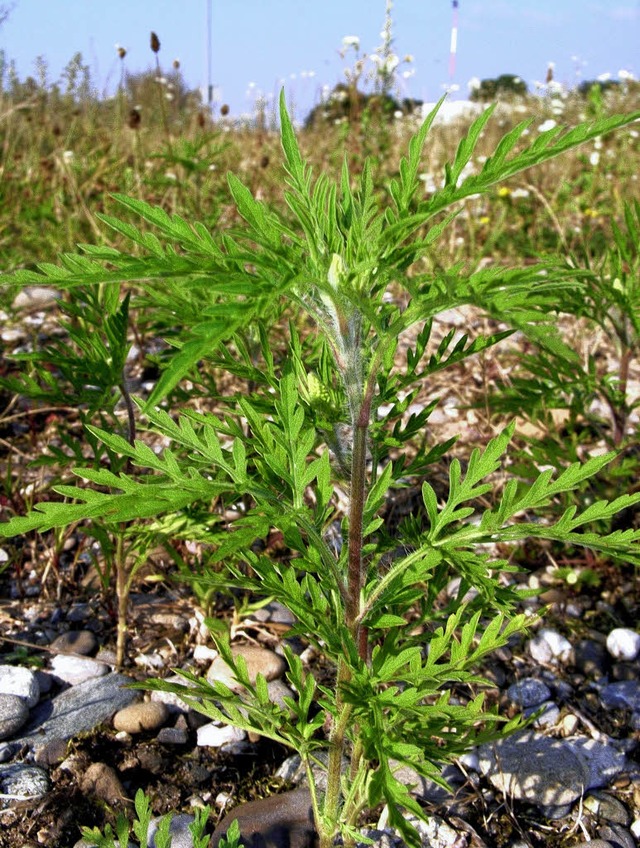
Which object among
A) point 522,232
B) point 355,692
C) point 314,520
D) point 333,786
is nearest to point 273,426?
point 314,520

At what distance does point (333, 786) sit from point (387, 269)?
3.37ft

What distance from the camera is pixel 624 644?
2395mm

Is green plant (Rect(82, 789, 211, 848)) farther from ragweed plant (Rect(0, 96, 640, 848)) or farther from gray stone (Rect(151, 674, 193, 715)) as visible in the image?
gray stone (Rect(151, 674, 193, 715))

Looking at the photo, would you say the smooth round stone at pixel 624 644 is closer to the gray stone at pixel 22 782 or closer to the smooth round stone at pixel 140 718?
the smooth round stone at pixel 140 718

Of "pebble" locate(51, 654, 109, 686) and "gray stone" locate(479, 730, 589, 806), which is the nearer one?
"gray stone" locate(479, 730, 589, 806)

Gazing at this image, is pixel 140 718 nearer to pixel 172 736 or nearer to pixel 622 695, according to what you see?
pixel 172 736

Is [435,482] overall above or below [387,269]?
below

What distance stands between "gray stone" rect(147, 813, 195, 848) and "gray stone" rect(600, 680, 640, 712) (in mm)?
1203

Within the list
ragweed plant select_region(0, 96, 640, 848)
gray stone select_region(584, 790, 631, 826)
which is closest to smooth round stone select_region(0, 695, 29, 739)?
ragweed plant select_region(0, 96, 640, 848)

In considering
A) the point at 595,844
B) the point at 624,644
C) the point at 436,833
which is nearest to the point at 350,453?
the point at 436,833

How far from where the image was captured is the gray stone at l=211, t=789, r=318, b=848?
1752 millimetres

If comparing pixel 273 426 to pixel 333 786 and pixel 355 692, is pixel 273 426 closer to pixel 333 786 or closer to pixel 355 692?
pixel 355 692

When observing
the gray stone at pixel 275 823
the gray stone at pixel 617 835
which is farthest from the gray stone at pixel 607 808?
the gray stone at pixel 275 823

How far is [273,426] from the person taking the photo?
55.7 inches
